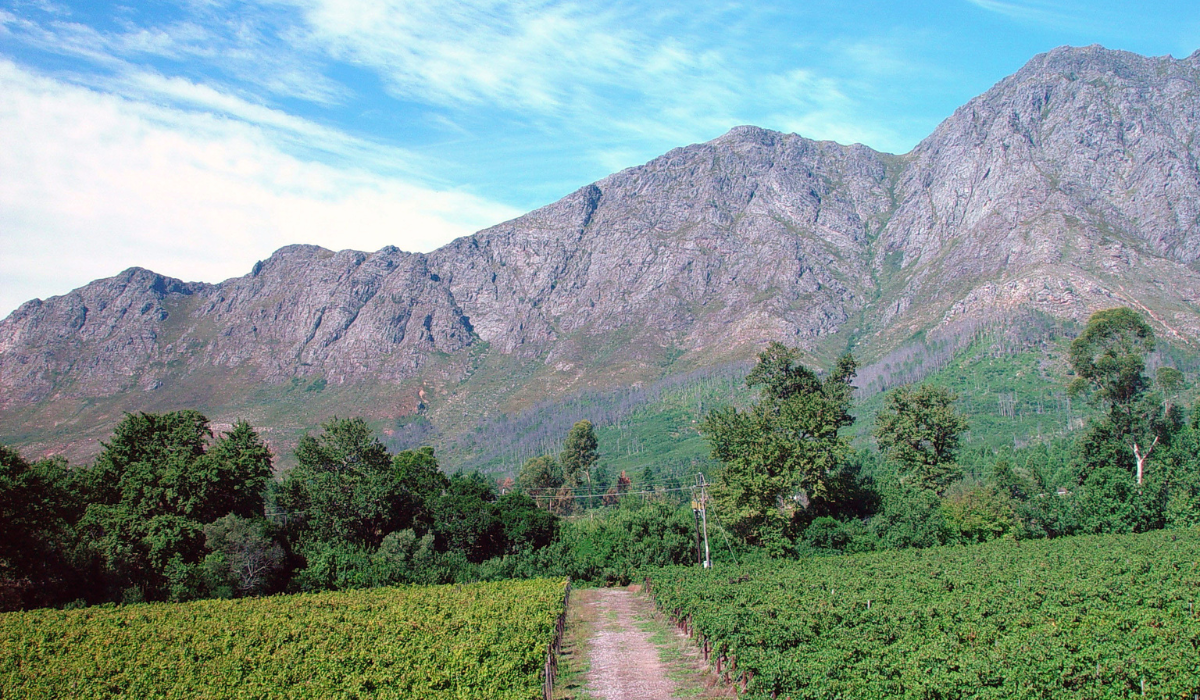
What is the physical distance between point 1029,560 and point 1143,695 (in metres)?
27.5

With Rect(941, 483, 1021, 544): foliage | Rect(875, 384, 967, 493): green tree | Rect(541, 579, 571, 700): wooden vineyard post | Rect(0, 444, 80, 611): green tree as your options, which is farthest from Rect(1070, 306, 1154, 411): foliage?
Rect(0, 444, 80, 611): green tree

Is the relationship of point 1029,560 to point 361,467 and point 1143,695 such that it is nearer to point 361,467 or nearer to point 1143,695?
point 1143,695

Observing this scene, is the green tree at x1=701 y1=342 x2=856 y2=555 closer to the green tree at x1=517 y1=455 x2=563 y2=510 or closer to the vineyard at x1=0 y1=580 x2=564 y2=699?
the vineyard at x1=0 y1=580 x2=564 y2=699

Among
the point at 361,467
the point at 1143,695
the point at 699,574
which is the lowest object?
the point at 699,574

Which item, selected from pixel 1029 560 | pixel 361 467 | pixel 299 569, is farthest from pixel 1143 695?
pixel 361 467

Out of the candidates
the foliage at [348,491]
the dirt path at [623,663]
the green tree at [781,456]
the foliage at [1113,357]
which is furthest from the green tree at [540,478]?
the dirt path at [623,663]

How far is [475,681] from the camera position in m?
21.1

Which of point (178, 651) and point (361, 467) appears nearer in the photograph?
point (178, 651)

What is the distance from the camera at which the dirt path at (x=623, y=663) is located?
84.6 feet

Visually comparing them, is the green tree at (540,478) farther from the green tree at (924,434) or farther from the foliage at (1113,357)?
the foliage at (1113,357)

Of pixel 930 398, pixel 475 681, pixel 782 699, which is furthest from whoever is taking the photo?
pixel 930 398

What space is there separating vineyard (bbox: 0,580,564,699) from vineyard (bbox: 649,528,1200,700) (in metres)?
7.37

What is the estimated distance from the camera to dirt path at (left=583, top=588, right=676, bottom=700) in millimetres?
25797

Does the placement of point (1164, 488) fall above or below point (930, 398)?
below
